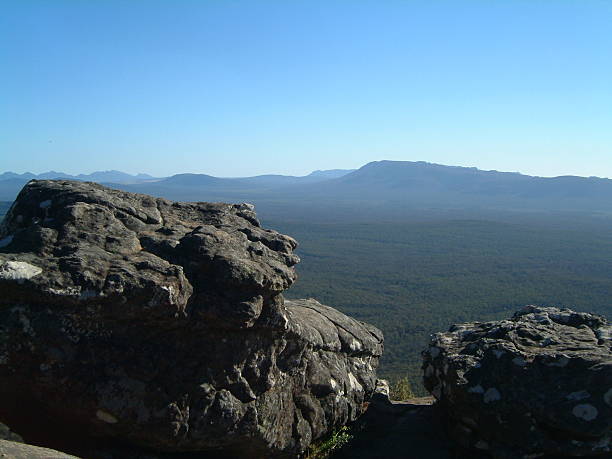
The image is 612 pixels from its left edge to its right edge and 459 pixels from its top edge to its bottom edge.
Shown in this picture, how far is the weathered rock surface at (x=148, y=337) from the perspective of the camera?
23.5ft

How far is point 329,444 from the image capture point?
9.45 meters

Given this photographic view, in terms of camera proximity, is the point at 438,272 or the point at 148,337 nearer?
the point at 148,337

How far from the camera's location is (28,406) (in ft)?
23.9

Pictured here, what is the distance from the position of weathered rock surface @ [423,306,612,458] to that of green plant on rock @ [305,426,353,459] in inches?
80.8

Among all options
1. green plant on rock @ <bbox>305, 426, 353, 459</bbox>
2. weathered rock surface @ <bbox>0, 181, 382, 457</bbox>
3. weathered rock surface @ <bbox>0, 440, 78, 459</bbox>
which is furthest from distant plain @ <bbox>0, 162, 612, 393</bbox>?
weathered rock surface @ <bbox>0, 440, 78, 459</bbox>

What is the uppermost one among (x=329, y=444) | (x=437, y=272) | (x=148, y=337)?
(x=148, y=337)

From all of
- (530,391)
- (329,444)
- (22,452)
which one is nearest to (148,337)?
(22,452)

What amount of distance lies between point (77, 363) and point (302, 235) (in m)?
155

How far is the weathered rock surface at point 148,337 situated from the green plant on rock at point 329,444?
199mm

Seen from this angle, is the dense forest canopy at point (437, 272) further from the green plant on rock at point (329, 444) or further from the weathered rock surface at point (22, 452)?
the weathered rock surface at point (22, 452)

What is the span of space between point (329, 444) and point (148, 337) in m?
4.01

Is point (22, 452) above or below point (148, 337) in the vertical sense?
below

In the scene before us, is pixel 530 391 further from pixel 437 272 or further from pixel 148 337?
pixel 437 272

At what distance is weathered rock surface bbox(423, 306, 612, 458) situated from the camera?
8.12 metres
